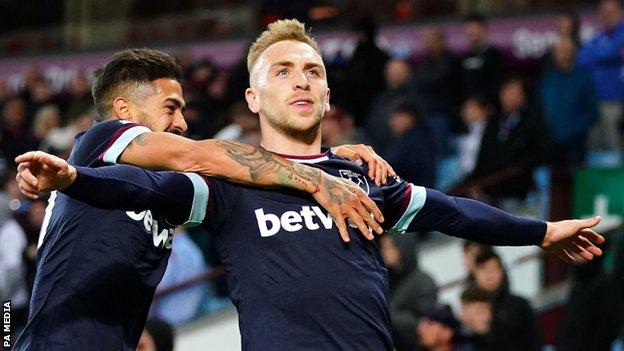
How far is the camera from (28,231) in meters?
11.0

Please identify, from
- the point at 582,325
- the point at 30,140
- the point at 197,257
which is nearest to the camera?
the point at 582,325

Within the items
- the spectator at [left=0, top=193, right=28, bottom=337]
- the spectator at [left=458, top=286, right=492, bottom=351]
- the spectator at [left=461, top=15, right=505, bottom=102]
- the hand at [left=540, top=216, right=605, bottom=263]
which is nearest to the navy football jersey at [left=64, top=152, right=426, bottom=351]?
the hand at [left=540, top=216, right=605, bottom=263]

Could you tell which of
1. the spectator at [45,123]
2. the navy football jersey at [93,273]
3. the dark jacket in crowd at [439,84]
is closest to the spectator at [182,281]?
the dark jacket in crowd at [439,84]

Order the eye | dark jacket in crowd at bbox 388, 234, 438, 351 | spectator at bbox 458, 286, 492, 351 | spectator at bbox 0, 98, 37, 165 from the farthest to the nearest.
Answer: spectator at bbox 0, 98, 37, 165 → dark jacket in crowd at bbox 388, 234, 438, 351 → spectator at bbox 458, 286, 492, 351 → the eye

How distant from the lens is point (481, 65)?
12.3 m

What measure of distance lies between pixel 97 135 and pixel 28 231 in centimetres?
655

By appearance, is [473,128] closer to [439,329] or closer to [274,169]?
[439,329]

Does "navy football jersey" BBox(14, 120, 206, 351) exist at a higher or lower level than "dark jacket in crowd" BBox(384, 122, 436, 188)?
higher

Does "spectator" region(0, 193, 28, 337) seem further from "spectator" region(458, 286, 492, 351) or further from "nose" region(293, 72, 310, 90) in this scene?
"nose" region(293, 72, 310, 90)

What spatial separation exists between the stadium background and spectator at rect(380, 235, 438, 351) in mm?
393

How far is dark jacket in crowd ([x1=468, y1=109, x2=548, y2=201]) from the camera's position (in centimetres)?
1067

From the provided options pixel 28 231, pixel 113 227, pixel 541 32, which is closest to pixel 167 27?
pixel 541 32

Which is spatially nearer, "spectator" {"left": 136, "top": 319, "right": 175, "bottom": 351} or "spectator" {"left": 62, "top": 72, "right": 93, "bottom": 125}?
"spectator" {"left": 136, "top": 319, "right": 175, "bottom": 351}

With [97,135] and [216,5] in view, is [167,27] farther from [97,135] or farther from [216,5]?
[97,135]
